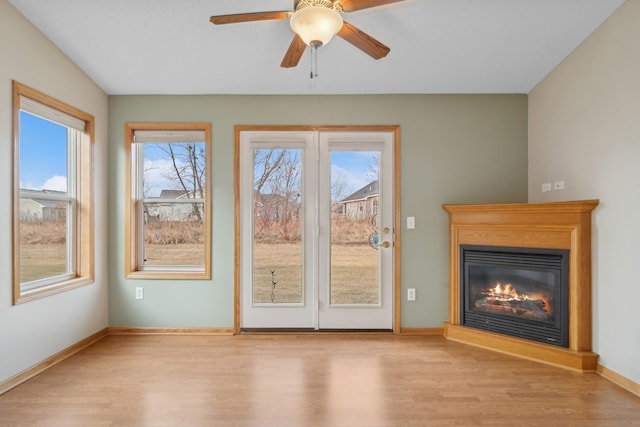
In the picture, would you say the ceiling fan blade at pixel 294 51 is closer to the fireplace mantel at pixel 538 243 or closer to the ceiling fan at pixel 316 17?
the ceiling fan at pixel 316 17

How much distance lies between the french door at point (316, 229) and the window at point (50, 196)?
1.41 m

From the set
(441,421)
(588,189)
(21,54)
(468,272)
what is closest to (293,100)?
(21,54)

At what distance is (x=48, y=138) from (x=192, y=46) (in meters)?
1.43

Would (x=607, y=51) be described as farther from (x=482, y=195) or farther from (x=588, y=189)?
(x=482, y=195)

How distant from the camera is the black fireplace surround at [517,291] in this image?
8.68ft

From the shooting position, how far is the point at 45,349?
2.54m

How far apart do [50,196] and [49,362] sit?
1318mm

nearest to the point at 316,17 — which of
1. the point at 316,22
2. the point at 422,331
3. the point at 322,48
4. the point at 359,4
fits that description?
the point at 316,22

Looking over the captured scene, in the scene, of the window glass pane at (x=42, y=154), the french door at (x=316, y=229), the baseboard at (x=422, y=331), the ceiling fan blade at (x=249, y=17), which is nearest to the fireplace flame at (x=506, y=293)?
the baseboard at (x=422, y=331)

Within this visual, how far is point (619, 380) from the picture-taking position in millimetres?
2293

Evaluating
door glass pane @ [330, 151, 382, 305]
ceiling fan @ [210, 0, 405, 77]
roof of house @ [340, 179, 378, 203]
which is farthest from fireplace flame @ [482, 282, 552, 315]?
ceiling fan @ [210, 0, 405, 77]

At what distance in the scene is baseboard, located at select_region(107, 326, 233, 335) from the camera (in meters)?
3.25

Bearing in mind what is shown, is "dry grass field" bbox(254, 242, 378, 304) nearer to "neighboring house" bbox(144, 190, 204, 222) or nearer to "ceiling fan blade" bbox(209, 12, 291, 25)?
"neighboring house" bbox(144, 190, 204, 222)

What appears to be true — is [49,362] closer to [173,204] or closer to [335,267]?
[173,204]
